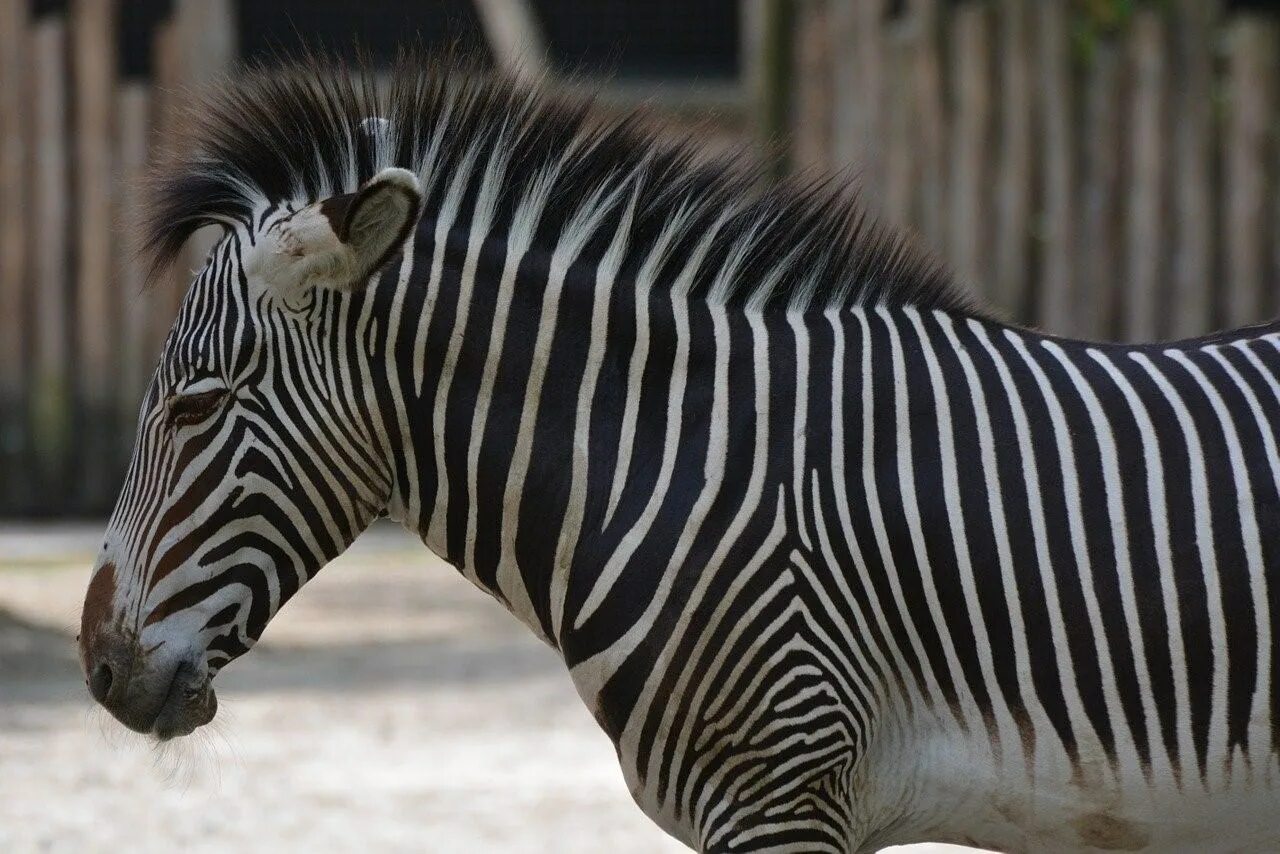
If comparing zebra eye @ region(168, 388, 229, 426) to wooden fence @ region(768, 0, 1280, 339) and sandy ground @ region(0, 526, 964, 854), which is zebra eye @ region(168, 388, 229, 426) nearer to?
sandy ground @ region(0, 526, 964, 854)

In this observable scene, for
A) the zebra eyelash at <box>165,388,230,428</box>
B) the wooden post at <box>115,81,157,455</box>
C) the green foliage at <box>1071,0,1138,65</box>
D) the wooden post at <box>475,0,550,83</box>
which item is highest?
the green foliage at <box>1071,0,1138,65</box>

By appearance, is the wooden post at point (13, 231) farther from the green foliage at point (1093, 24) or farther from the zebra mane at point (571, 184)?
the zebra mane at point (571, 184)

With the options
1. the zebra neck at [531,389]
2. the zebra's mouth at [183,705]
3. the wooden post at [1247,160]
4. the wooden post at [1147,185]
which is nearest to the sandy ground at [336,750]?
the zebra's mouth at [183,705]

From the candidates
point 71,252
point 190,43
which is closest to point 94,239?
point 71,252

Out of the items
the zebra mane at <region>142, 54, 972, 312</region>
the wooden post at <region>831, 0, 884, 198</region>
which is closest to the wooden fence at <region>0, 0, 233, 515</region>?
the wooden post at <region>831, 0, 884, 198</region>

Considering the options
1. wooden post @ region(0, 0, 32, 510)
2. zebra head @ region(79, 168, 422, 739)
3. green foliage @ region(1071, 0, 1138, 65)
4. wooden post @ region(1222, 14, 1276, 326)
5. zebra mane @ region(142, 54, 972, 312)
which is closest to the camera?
zebra head @ region(79, 168, 422, 739)

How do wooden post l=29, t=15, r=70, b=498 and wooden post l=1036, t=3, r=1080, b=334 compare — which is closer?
wooden post l=1036, t=3, r=1080, b=334

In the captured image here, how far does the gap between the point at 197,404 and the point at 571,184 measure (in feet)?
2.66

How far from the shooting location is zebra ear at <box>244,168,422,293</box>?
110 inches

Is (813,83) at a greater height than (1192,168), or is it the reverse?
(813,83)

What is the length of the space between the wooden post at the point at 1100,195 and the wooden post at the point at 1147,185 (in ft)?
0.34

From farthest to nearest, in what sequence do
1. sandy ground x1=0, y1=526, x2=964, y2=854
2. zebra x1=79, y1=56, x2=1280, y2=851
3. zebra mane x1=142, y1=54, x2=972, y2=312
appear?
sandy ground x1=0, y1=526, x2=964, y2=854 → zebra mane x1=142, y1=54, x2=972, y2=312 → zebra x1=79, y1=56, x2=1280, y2=851

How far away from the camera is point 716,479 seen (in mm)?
2850

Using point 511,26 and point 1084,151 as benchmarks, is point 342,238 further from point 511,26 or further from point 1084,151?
point 1084,151
